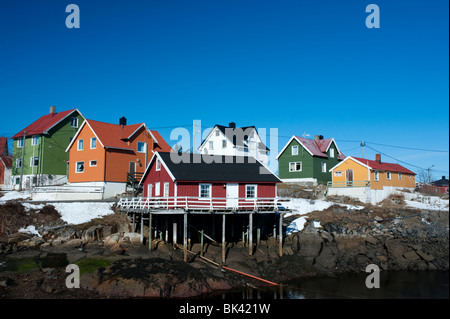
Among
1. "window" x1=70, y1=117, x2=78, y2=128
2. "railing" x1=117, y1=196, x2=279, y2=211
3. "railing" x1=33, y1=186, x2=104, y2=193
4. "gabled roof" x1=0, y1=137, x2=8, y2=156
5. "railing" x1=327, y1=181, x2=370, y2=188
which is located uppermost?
"window" x1=70, y1=117, x2=78, y2=128

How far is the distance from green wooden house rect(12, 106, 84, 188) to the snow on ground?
15.1 metres

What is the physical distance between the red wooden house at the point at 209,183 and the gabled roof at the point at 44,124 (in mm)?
22774

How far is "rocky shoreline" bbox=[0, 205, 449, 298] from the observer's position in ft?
77.0

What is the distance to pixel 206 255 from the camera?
3003 centimetres

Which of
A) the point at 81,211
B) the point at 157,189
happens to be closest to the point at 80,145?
the point at 81,211

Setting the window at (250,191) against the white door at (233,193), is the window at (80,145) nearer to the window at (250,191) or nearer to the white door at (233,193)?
the white door at (233,193)

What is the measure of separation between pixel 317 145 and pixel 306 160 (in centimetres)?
488

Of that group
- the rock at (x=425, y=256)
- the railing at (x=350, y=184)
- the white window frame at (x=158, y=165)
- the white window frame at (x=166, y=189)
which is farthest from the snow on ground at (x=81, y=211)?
the railing at (x=350, y=184)

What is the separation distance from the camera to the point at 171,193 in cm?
3191

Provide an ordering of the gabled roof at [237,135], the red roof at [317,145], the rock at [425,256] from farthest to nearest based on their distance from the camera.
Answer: the gabled roof at [237,135] → the red roof at [317,145] → the rock at [425,256]

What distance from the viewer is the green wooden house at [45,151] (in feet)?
166

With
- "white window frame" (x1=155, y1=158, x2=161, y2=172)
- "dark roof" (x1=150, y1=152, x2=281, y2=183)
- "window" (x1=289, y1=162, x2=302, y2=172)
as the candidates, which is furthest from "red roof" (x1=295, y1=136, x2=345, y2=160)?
"white window frame" (x1=155, y1=158, x2=161, y2=172)

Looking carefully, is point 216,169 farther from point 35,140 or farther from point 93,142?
point 35,140

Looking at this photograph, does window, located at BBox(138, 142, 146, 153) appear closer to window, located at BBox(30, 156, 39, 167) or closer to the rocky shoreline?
window, located at BBox(30, 156, 39, 167)
